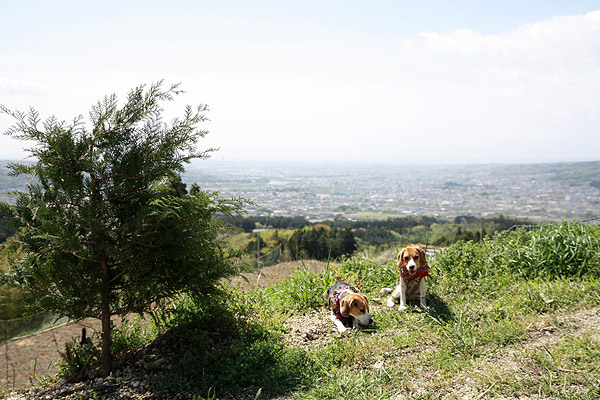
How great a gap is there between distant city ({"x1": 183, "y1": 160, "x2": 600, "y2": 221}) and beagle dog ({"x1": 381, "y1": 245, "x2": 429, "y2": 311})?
27125 millimetres

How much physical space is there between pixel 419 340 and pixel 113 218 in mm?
3357

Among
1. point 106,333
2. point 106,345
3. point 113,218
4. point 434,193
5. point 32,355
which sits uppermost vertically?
point 113,218

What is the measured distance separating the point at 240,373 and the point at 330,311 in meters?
1.89

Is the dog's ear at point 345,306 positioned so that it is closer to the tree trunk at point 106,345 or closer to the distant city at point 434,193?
the tree trunk at point 106,345

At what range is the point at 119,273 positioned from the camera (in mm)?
3688

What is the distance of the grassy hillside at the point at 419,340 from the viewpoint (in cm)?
327

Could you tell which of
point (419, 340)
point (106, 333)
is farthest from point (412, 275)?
point (106, 333)

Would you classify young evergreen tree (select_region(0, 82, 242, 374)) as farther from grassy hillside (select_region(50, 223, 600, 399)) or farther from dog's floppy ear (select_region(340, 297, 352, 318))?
dog's floppy ear (select_region(340, 297, 352, 318))

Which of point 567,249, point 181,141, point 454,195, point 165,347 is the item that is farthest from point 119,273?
point 454,195

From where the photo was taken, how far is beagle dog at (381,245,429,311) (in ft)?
16.2

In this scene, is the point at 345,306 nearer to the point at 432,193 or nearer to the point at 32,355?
the point at 32,355

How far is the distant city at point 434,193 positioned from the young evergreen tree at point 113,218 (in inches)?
1112

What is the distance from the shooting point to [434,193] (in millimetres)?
65438

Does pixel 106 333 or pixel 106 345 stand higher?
pixel 106 333
